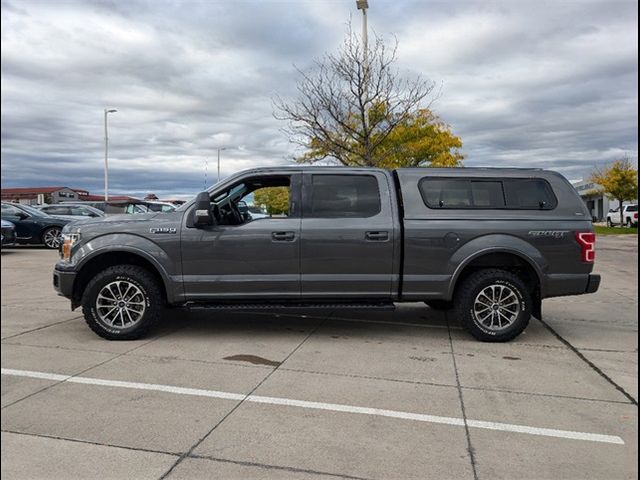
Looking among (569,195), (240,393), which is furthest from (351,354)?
(569,195)

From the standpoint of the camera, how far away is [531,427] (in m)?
3.73

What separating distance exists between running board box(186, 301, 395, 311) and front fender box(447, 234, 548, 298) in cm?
84

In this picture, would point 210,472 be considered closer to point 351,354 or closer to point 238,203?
point 351,354

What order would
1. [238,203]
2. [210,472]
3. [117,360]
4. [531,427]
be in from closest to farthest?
[210,472], [531,427], [117,360], [238,203]

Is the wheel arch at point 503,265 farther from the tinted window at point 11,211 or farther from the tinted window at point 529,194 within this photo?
the tinted window at point 11,211

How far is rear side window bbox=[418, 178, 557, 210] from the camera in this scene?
5957 millimetres

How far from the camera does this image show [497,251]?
5805mm

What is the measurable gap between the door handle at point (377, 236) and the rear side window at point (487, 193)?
23.8 inches

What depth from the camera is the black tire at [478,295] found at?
19.2ft

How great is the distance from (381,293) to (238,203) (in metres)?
1.94

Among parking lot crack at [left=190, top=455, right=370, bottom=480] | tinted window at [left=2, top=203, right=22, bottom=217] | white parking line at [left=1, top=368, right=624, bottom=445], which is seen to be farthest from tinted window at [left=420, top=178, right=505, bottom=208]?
tinted window at [left=2, top=203, right=22, bottom=217]

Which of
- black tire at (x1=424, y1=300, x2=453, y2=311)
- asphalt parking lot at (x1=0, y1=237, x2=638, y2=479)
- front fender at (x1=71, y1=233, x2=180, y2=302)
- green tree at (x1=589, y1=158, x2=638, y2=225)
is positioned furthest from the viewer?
green tree at (x1=589, y1=158, x2=638, y2=225)

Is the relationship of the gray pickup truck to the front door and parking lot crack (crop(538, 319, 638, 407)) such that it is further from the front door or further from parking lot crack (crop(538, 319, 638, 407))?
parking lot crack (crop(538, 319, 638, 407))

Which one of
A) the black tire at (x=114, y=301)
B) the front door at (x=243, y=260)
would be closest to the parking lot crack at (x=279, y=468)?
the front door at (x=243, y=260)
